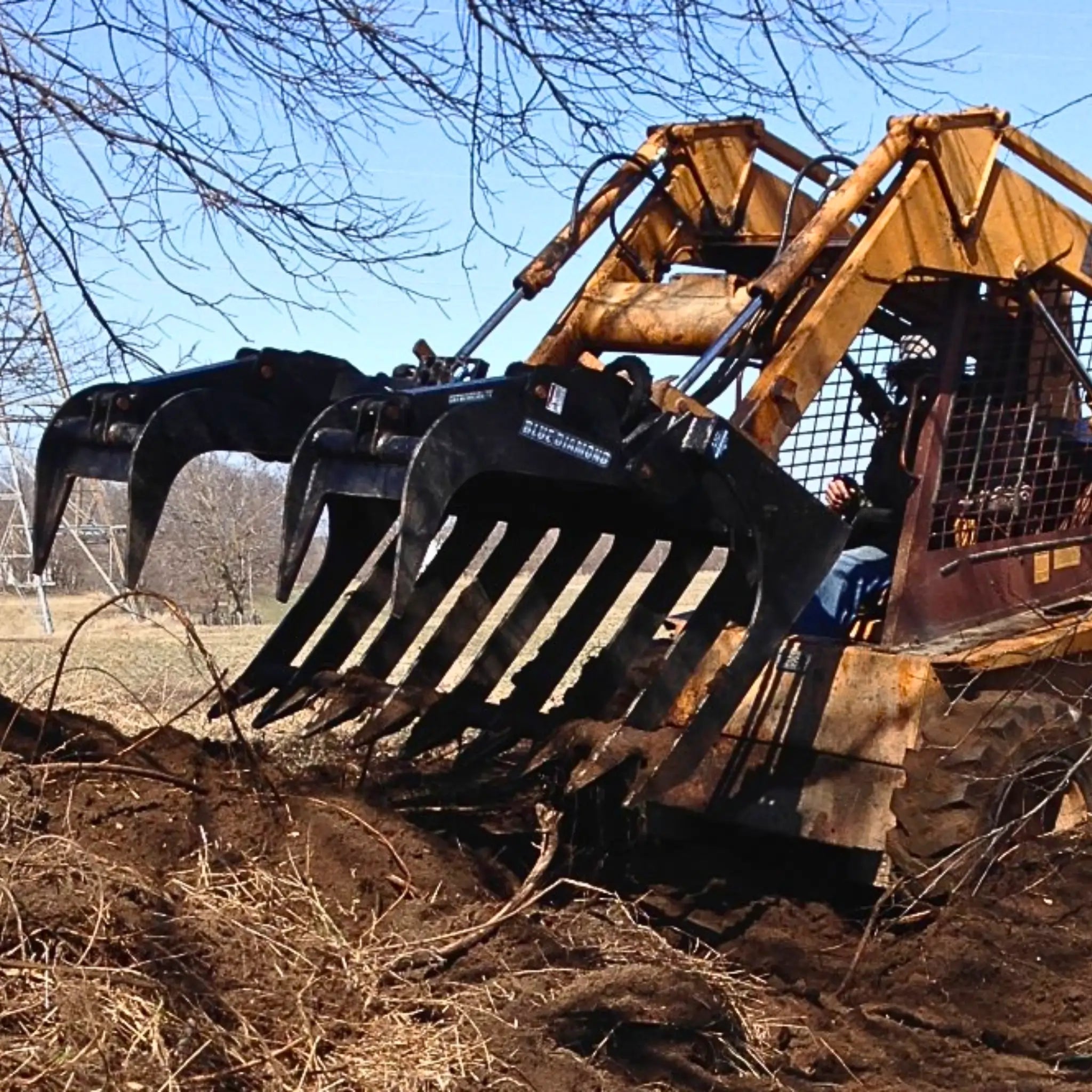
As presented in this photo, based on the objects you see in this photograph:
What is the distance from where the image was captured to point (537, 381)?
496cm

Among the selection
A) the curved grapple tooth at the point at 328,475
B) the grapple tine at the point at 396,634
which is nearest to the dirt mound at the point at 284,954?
the grapple tine at the point at 396,634

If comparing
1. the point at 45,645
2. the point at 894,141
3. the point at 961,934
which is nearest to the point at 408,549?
the point at 961,934

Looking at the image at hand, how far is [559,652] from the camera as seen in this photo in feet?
20.3

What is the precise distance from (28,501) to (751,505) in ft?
78.9

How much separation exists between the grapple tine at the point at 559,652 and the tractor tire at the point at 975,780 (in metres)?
1.25

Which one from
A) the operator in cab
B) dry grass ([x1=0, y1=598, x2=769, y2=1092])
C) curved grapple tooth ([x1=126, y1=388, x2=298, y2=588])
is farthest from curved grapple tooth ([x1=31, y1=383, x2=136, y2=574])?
the operator in cab

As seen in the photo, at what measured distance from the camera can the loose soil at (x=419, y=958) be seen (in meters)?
3.82

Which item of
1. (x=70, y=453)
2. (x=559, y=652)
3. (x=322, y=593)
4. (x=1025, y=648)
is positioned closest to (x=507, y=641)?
(x=559, y=652)

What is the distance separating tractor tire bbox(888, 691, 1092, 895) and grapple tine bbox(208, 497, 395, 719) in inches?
86.3

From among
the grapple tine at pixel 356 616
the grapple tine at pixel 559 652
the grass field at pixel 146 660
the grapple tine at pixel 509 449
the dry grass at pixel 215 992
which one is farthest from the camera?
the grass field at pixel 146 660

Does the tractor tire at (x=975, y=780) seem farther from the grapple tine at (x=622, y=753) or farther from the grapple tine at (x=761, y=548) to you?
the grapple tine at (x=622, y=753)

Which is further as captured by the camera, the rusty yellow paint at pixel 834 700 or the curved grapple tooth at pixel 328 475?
the rusty yellow paint at pixel 834 700

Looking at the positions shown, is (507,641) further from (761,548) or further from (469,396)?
(469,396)

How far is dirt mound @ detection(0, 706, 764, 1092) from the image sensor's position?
370cm
